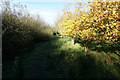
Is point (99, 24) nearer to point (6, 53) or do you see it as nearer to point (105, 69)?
point (105, 69)

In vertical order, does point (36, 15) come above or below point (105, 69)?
above

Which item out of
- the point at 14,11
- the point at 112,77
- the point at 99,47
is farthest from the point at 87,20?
the point at 14,11

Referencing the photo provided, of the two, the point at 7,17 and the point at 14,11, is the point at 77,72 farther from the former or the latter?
the point at 14,11

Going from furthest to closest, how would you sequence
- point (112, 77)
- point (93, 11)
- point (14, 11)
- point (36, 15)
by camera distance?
point (36, 15), point (14, 11), point (93, 11), point (112, 77)

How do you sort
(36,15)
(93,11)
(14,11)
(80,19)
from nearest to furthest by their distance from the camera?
1. (93,11)
2. (80,19)
3. (14,11)
4. (36,15)

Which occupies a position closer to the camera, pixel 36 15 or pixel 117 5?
pixel 117 5

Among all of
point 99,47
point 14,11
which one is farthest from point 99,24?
point 14,11

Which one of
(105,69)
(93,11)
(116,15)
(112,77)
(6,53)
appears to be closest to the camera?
(112,77)

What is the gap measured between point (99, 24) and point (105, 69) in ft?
7.46

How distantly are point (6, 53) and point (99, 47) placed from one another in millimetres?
7419

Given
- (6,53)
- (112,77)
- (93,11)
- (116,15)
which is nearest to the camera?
(112,77)

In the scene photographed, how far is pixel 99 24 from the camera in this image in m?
5.64

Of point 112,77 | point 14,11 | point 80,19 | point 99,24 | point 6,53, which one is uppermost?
point 14,11

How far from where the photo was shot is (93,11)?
230 inches
